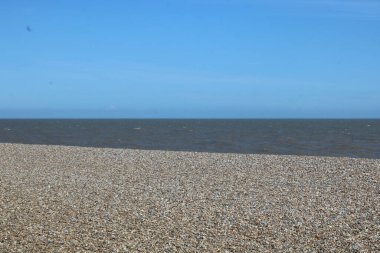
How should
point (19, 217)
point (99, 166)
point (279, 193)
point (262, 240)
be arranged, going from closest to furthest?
point (262, 240) → point (19, 217) → point (279, 193) → point (99, 166)

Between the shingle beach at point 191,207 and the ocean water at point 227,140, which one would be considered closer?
the shingle beach at point 191,207

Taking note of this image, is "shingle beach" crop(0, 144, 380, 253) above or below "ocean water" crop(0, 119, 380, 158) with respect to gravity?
above

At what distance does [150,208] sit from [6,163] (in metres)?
10.3

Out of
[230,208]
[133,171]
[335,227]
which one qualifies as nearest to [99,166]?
[133,171]

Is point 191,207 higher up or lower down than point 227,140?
higher up

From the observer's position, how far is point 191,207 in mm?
9992

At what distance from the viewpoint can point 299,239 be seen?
764cm

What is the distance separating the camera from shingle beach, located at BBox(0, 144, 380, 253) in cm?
746

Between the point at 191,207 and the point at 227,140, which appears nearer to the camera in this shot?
the point at 191,207

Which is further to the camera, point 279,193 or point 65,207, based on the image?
point 279,193

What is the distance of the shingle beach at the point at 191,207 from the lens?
746 cm

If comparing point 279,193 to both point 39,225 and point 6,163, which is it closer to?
point 39,225

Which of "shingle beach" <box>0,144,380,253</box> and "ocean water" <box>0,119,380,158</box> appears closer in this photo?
"shingle beach" <box>0,144,380,253</box>

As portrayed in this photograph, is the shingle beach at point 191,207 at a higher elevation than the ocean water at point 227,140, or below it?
higher
